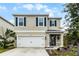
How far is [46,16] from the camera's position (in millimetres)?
18094

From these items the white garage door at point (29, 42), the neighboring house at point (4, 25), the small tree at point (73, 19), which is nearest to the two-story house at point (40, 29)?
the white garage door at point (29, 42)

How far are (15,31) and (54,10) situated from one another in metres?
3.42

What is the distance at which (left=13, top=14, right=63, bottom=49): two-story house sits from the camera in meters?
17.5

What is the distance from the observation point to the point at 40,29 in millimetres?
18391

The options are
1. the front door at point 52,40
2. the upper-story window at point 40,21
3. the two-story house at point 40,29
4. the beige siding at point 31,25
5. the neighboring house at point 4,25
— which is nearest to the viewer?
the neighboring house at point 4,25

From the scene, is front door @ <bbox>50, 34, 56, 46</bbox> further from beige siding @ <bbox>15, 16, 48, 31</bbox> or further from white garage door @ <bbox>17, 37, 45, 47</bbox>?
white garage door @ <bbox>17, 37, 45, 47</bbox>

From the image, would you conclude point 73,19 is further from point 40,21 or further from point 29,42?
point 40,21

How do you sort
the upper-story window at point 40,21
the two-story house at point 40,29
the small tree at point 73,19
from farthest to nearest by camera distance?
the upper-story window at point 40,21
the two-story house at point 40,29
the small tree at point 73,19

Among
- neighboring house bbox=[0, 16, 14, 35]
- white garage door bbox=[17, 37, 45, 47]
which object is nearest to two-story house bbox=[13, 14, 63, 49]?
white garage door bbox=[17, 37, 45, 47]

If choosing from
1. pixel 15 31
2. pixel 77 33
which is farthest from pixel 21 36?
pixel 77 33

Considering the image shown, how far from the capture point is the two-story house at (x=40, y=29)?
17453mm

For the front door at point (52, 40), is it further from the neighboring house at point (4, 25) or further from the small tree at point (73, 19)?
the small tree at point (73, 19)

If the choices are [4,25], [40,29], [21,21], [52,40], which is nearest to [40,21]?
[40,29]

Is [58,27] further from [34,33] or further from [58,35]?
[34,33]
